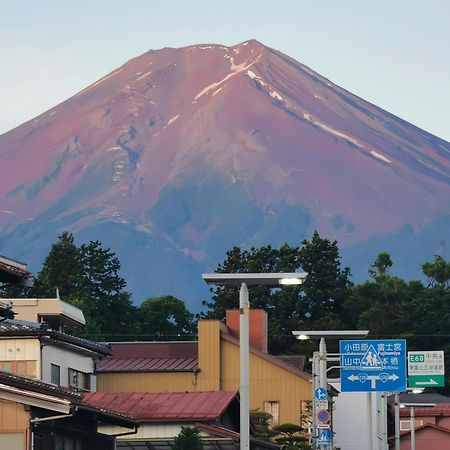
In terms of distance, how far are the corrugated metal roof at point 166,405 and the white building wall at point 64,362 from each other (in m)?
4.20

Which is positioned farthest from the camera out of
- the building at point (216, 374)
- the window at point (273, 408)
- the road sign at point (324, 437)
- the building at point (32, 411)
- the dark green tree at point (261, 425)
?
the window at point (273, 408)

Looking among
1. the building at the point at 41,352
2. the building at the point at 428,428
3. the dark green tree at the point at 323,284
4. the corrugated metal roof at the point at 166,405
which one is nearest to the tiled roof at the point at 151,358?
the building at the point at 41,352

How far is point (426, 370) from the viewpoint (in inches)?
3590

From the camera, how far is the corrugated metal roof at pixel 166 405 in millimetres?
44875

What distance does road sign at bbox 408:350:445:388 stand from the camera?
296 feet

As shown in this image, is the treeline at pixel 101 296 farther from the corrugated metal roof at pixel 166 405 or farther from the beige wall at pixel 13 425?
the beige wall at pixel 13 425

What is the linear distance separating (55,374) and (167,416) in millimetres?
8833

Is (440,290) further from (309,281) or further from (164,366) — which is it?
(164,366)

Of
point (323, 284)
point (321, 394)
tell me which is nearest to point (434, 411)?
point (323, 284)

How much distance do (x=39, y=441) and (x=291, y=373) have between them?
43.7 meters

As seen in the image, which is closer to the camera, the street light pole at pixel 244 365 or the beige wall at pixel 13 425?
the street light pole at pixel 244 365

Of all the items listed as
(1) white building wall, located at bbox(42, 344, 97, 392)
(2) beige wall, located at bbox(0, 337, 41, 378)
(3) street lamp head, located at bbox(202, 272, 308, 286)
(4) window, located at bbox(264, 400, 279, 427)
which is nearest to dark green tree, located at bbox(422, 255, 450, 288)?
(4) window, located at bbox(264, 400, 279, 427)

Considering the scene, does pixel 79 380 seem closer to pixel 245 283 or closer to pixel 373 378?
pixel 373 378

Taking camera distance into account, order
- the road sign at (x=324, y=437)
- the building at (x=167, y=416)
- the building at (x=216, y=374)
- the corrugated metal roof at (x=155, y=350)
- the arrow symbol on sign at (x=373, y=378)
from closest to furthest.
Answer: the building at (x=167, y=416), the road sign at (x=324, y=437), the arrow symbol on sign at (x=373, y=378), the building at (x=216, y=374), the corrugated metal roof at (x=155, y=350)
